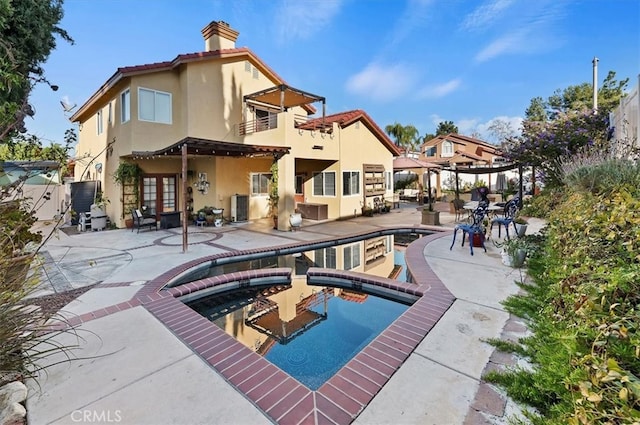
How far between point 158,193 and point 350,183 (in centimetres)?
958

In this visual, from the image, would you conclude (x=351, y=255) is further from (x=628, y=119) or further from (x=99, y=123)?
(x=99, y=123)

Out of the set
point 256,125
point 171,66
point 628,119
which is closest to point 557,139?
point 628,119

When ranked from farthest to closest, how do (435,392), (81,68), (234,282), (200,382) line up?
(81,68) → (234,282) → (200,382) → (435,392)

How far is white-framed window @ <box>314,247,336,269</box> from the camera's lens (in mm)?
8079

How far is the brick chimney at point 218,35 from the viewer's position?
46.3 feet

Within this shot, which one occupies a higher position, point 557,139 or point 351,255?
point 557,139

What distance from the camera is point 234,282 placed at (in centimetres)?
619

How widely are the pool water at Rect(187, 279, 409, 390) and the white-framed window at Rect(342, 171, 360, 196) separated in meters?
9.96

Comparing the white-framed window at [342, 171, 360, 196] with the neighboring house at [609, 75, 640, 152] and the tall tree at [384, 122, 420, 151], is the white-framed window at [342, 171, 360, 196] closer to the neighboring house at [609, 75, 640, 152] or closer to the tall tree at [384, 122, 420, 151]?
the neighboring house at [609, 75, 640, 152]

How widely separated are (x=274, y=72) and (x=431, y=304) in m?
14.9

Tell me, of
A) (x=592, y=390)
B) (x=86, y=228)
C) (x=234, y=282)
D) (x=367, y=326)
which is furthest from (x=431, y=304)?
(x=86, y=228)

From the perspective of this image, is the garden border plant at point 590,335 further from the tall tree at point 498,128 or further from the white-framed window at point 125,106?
the tall tree at point 498,128

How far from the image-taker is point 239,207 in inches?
575

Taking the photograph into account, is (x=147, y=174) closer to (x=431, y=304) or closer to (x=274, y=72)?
(x=274, y=72)
